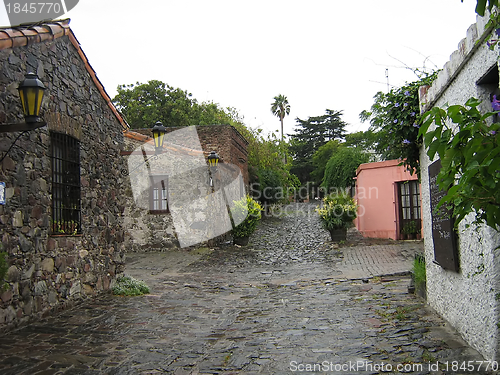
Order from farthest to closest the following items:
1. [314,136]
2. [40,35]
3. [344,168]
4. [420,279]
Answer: [314,136] < [344,168] < [420,279] < [40,35]

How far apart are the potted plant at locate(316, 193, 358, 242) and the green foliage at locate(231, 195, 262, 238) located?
2.49 meters

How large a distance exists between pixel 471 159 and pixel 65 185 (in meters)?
6.25

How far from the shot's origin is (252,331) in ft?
17.8

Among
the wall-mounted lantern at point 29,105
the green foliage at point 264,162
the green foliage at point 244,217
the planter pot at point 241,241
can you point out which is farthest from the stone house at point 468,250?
the green foliage at point 264,162

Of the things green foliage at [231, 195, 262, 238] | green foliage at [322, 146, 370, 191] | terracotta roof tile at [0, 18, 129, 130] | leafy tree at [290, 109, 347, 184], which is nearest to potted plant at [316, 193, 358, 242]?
green foliage at [231, 195, 262, 238]

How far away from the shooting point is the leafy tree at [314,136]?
44062mm

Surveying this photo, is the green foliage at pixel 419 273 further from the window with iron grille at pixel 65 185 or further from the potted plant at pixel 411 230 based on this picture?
the potted plant at pixel 411 230

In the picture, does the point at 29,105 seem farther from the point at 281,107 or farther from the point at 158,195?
the point at 281,107

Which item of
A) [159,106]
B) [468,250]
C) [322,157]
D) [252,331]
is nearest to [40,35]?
[252,331]

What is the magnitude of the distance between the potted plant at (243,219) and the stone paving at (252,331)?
517 centimetres

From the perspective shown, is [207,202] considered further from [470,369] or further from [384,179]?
[470,369]

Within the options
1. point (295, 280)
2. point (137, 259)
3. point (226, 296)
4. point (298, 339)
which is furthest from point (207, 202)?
point (298, 339)

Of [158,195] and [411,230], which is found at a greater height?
[158,195]

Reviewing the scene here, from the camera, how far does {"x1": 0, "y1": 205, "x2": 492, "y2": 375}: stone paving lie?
405cm
